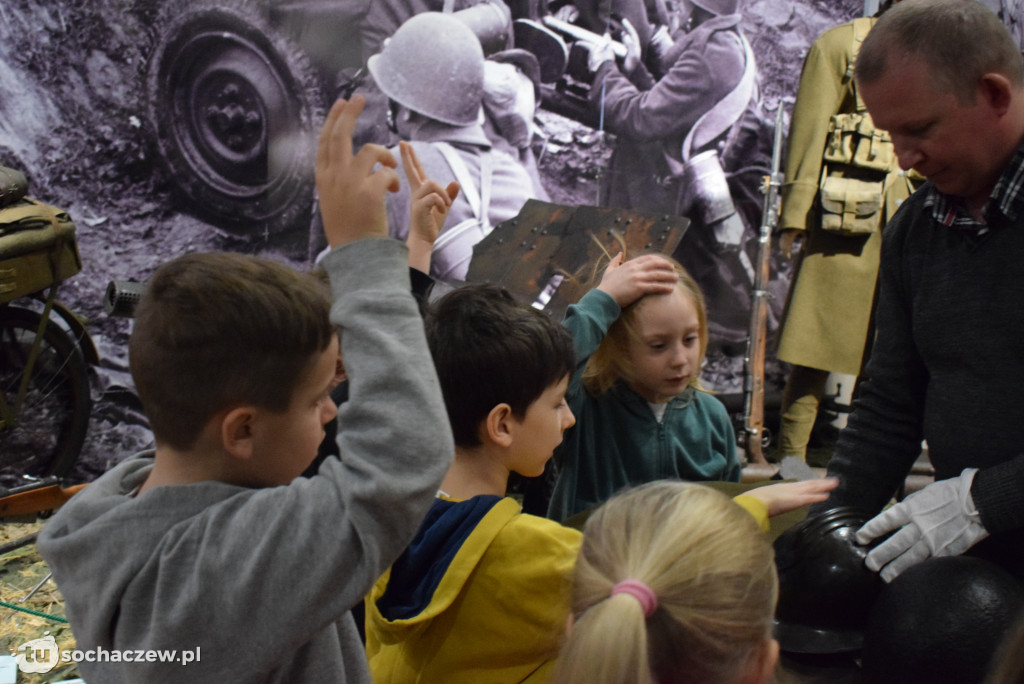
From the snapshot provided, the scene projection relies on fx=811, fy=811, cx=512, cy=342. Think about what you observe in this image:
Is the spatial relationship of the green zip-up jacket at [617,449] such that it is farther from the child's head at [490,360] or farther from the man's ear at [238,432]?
the man's ear at [238,432]

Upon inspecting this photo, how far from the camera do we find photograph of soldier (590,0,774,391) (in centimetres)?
484

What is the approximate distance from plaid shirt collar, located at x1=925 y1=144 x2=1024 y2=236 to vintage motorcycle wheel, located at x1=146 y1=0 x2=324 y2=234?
11.2 ft

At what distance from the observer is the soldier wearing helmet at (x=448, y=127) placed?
14.6ft

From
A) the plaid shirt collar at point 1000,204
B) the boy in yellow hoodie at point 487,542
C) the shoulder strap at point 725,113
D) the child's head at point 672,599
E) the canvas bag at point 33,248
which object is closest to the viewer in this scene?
the child's head at point 672,599

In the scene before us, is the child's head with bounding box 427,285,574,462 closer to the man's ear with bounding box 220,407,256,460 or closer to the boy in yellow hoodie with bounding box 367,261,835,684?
the boy in yellow hoodie with bounding box 367,261,835,684

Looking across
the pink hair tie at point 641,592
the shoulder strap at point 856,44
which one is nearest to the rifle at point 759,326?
the shoulder strap at point 856,44

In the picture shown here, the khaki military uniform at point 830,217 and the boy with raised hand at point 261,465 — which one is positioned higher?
the boy with raised hand at point 261,465

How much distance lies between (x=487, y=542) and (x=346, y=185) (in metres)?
0.61

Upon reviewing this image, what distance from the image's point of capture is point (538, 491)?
8.23 ft

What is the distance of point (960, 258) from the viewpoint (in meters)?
1.71

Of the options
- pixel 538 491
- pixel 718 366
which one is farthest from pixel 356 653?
→ pixel 718 366

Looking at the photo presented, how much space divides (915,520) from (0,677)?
2.46 meters

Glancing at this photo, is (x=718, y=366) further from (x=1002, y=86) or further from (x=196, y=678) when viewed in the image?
(x=196, y=678)

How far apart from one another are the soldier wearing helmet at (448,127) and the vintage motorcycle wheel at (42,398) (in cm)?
175
